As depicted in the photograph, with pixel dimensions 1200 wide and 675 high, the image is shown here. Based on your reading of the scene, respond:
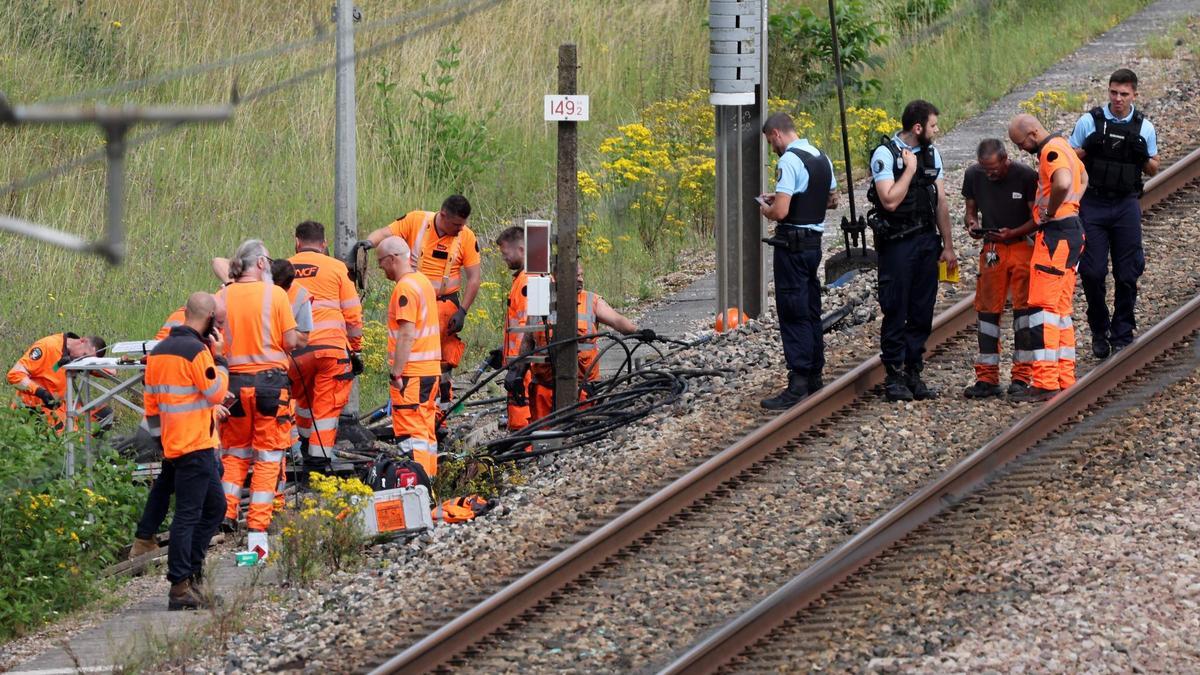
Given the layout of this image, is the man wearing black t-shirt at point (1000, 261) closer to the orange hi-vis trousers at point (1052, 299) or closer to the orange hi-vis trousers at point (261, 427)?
the orange hi-vis trousers at point (1052, 299)

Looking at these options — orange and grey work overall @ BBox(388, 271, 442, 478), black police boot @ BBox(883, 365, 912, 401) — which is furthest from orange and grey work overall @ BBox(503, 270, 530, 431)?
black police boot @ BBox(883, 365, 912, 401)

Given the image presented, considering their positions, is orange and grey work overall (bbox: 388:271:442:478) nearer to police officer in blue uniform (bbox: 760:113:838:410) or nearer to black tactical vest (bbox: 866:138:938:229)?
police officer in blue uniform (bbox: 760:113:838:410)

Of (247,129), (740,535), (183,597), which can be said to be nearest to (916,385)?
(740,535)

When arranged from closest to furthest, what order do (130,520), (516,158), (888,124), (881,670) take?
(881,670)
(130,520)
(888,124)
(516,158)

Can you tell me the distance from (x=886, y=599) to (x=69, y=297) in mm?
10953

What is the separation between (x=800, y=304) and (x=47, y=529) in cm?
474

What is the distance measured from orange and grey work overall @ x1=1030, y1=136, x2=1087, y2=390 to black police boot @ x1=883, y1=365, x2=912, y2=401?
2.69 feet

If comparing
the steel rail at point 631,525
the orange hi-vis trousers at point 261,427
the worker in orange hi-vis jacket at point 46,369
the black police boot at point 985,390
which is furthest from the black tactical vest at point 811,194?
the worker in orange hi-vis jacket at point 46,369

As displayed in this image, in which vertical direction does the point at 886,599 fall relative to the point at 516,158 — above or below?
below

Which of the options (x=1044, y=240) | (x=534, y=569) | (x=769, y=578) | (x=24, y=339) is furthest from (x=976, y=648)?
(x=24, y=339)

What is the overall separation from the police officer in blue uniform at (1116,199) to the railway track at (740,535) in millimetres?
290

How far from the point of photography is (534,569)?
9.35 m

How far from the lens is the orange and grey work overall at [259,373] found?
1116cm

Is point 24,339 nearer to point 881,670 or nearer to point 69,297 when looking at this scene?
point 69,297
